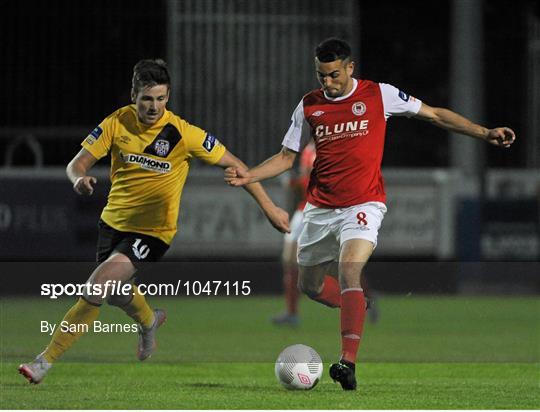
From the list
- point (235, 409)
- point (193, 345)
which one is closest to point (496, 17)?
point (193, 345)

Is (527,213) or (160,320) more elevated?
(160,320)

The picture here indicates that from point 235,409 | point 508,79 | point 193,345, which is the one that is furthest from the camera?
point 508,79

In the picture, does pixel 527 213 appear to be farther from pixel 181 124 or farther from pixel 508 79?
pixel 181 124

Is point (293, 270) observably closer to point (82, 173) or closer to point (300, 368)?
point (300, 368)

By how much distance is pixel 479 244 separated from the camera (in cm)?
1797

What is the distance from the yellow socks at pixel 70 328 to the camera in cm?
795

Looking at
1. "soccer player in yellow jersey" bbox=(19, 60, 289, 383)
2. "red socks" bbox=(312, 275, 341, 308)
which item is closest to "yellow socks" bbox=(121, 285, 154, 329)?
"soccer player in yellow jersey" bbox=(19, 60, 289, 383)

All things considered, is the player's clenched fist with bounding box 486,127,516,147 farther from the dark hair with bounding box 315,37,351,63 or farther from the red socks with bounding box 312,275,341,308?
the red socks with bounding box 312,275,341,308

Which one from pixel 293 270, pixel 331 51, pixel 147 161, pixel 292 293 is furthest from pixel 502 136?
pixel 293 270

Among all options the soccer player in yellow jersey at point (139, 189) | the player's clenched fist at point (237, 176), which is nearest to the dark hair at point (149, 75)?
the soccer player in yellow jersey at point (139, 189)

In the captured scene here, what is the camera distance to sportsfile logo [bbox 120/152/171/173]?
8125 mm

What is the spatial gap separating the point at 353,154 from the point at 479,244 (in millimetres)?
9783

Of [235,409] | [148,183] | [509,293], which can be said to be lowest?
[509,293]

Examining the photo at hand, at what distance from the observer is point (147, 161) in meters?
8.13
